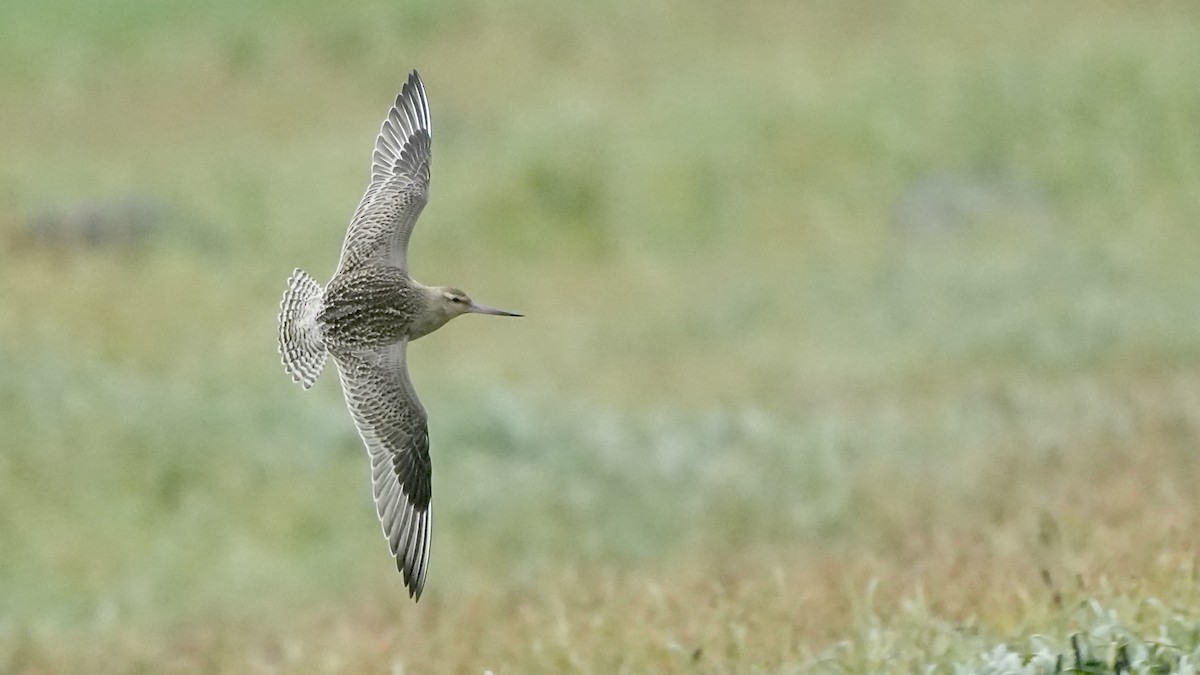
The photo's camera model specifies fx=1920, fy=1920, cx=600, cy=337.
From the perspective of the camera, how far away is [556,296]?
22.7 meters

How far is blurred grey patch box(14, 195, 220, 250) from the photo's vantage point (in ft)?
73.3

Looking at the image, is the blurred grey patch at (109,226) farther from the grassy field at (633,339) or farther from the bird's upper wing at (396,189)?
the bird's upper wing at (396,189)

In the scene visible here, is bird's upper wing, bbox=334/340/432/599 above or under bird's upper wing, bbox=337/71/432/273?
under

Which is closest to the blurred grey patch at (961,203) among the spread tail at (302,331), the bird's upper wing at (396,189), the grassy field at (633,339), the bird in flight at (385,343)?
the grassy field at (633,339)

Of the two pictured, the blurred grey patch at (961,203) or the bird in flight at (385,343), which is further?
the blurred grey patch at (961,203)

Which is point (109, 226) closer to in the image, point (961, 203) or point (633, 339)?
point (633, 339)

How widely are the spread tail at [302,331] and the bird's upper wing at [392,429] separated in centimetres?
18

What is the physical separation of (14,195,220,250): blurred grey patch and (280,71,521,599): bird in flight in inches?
589

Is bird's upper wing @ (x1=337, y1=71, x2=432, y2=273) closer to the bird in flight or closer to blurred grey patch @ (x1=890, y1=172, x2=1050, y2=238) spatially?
the bird in flight

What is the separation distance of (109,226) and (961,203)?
10.7 meters

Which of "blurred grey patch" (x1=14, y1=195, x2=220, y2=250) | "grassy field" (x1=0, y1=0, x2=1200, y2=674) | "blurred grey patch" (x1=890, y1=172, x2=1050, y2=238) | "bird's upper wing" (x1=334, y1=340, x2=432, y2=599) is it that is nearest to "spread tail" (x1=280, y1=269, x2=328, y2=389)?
"bird's upper wing" (x1=334, y1=340, x2=432, y2=599)

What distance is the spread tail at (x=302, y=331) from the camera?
7887mm

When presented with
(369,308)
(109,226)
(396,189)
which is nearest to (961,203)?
(109,226)

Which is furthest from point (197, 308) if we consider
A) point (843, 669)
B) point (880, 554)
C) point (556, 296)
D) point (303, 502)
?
point (843, 669)
